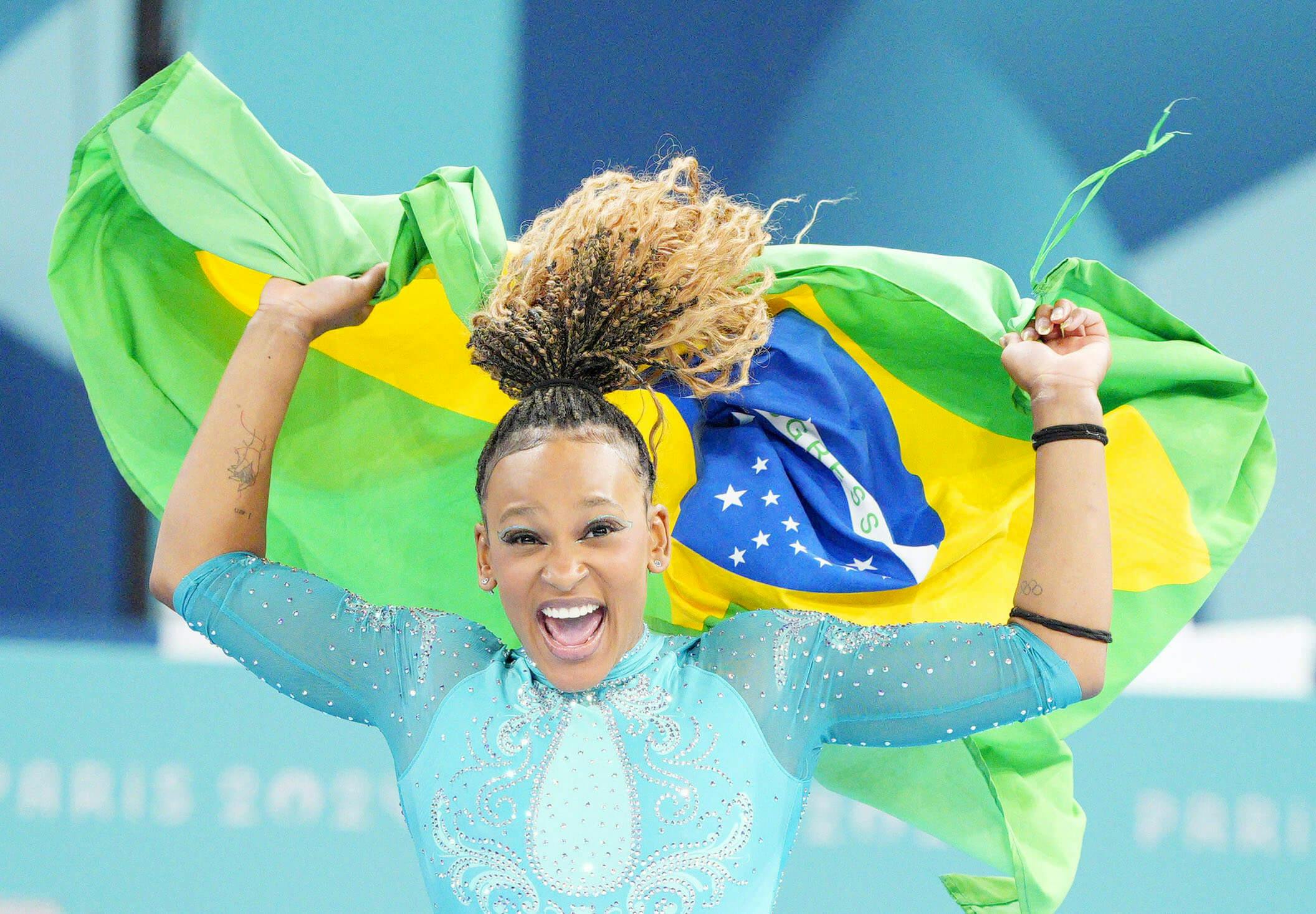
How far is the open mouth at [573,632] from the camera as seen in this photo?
3.25ft

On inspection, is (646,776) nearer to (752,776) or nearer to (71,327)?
(752,776)

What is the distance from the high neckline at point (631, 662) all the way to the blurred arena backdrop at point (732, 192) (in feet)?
2.73

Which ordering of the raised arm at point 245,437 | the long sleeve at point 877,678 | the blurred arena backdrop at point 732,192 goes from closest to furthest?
1. the long sleeve at point 877,678
2. the raised arm at point 245,437
3. the blurred arena backdrop at point 732,192

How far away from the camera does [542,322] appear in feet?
3.39

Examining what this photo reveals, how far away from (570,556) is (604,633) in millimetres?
72

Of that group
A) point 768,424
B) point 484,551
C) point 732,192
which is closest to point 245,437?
point 484,551

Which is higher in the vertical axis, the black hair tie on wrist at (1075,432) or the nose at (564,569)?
the black hair tie on wrist at (1075,432)

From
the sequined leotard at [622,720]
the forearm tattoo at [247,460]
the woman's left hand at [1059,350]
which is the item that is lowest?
the sequined leotard at [622,720]

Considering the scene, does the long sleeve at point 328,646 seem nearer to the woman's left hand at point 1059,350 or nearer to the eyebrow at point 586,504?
the eyebrow at point 586,504

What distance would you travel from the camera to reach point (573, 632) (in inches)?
39.2

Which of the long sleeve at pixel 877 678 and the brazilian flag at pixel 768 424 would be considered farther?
the brazilian flag at pixel 768 424

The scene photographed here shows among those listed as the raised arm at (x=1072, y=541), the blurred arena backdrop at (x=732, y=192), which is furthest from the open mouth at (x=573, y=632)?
the blurred arena backdrop at (x=732, y=192)

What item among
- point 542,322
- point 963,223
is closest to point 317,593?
point 542,322

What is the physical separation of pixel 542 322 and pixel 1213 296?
1137 mm
